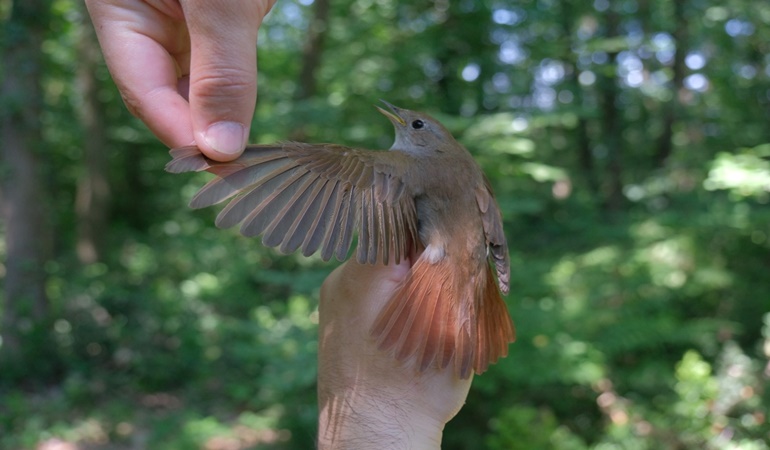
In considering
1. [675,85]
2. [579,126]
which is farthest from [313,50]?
[675,85]

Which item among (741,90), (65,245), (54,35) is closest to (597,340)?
(741,90)

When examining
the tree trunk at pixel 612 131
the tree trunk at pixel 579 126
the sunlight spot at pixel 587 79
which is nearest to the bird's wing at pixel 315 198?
the tree trunk at pixel 579 126

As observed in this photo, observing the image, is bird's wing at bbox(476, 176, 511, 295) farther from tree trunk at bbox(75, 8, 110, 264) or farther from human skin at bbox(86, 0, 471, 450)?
tree trunk at bbox(75, 8, 110, 264)

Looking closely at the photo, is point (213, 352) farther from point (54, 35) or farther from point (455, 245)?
point (455, 245)

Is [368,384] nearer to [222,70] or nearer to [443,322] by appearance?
[443,322]

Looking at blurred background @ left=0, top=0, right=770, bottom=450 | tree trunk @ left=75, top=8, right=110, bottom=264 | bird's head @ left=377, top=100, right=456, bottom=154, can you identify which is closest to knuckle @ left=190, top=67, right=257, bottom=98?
bird's head @ left=377, top=100, right=456, bottom=154

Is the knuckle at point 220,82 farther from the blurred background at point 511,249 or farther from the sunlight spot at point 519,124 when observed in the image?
the sunlight spot at point 519,124
